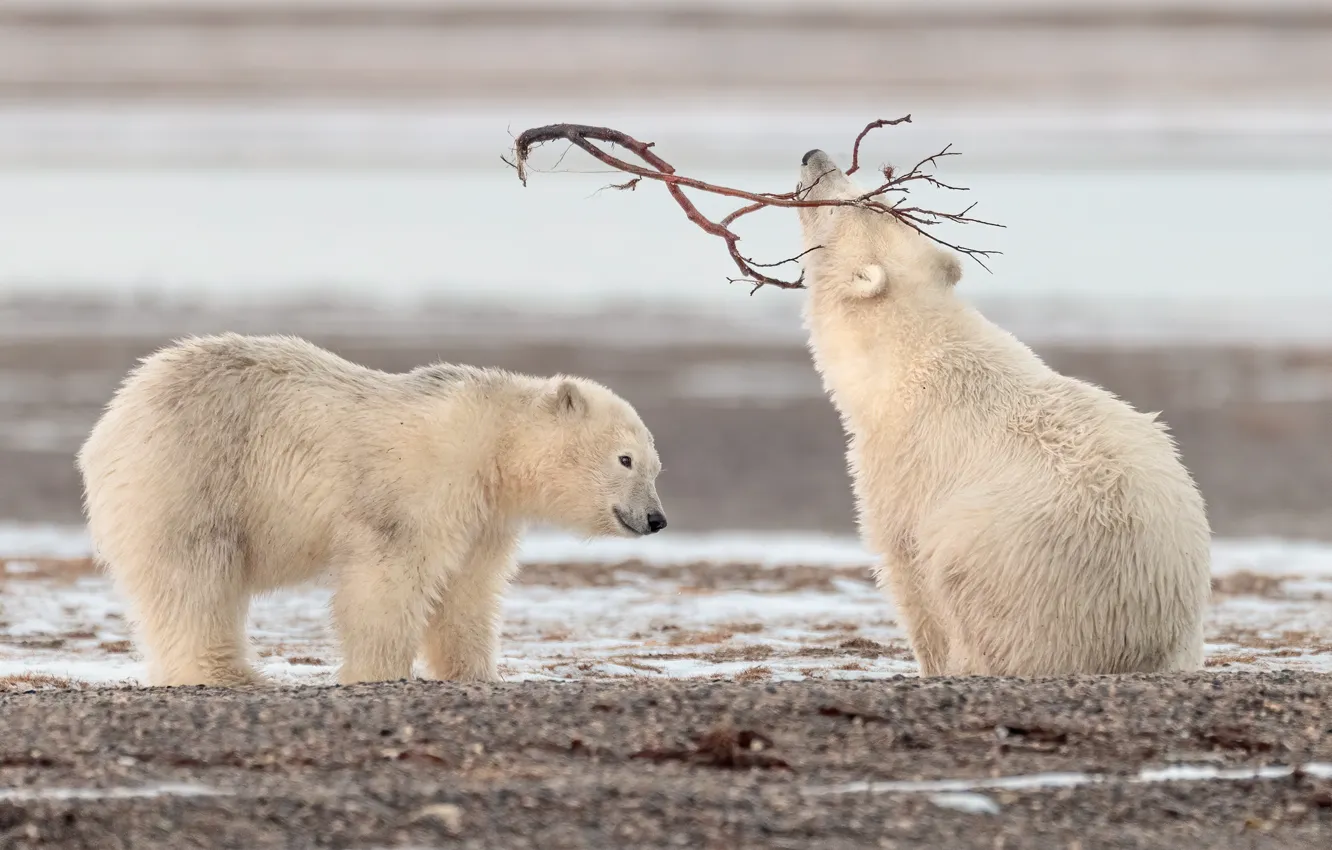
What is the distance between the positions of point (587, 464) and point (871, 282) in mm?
1173

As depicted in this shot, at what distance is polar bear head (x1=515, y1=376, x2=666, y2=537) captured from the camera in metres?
6.31

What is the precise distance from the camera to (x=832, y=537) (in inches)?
442

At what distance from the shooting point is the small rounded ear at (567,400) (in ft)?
20.8

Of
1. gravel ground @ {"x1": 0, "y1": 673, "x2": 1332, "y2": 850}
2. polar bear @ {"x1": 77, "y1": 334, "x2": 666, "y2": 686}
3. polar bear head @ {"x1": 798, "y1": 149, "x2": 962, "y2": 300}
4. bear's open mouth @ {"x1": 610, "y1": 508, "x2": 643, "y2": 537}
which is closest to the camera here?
gravel ground @ {"x1": 0, "y1": 673, "x2": 1332, "y2": 850}

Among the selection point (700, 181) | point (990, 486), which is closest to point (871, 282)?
point (700, 181)

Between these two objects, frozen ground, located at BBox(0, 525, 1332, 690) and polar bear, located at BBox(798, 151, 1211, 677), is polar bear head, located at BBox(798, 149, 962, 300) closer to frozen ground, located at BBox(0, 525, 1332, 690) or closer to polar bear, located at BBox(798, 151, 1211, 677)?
polar bear, located at BBox(798, 151, 1211, 677)

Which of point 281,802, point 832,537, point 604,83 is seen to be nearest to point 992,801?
point 281,802

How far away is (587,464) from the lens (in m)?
6.36

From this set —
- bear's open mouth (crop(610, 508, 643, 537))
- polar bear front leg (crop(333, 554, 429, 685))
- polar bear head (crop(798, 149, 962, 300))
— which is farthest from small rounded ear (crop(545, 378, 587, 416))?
polar bear head (crop(798, 149, 962, 300))

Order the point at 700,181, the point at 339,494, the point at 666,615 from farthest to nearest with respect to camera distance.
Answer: the point at 666,615
the point at 700,181
the point at 339,494

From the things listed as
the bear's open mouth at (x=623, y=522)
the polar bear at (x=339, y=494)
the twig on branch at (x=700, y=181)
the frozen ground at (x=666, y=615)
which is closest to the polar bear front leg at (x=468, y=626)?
the polar bear at (x=339, y=494)

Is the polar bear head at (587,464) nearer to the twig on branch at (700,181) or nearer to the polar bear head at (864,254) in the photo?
the twig on branch at (700,181)

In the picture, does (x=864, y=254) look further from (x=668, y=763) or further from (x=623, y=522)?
(x=668, y=763)

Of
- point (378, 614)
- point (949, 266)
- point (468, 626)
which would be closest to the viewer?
point (378, 614)
